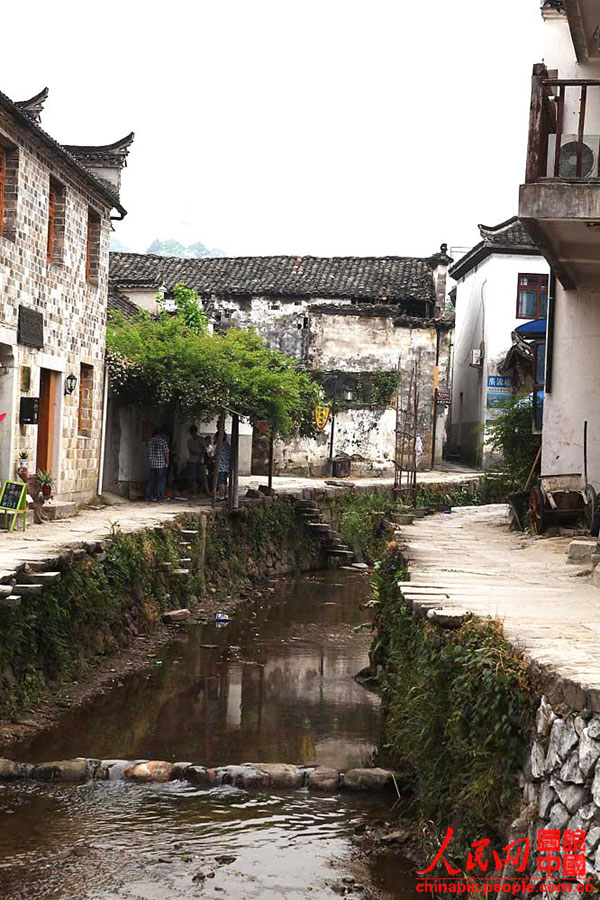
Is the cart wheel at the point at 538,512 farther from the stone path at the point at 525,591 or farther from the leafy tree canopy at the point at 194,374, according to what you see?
the leafy tree canopy at the point at 194,374

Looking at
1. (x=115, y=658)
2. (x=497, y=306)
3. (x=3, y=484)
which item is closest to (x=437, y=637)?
(x=115, y=658)

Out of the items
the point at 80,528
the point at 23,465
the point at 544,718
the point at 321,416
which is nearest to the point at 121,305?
the point at 321,416

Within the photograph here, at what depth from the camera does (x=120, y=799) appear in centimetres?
804

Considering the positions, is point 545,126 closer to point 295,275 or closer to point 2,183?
point 2,183

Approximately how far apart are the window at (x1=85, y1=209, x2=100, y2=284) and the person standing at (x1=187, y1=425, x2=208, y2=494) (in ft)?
15.5

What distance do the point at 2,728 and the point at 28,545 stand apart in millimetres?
3346

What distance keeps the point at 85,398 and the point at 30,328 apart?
3.36m

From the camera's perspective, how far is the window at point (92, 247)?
63.8ft

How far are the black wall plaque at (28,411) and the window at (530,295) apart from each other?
2258cm

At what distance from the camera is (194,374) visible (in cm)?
2092

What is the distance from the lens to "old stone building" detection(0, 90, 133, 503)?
15.6 m

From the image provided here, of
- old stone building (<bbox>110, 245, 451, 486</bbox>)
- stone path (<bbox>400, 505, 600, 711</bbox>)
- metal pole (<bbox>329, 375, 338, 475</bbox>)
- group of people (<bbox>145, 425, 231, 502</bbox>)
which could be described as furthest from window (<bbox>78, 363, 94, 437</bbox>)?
metal pole (<bbox>329, 375, 338, 475</bbox>)

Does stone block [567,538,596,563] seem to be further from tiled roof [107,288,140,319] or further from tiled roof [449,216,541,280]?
tiled roof [449,216,541,280]

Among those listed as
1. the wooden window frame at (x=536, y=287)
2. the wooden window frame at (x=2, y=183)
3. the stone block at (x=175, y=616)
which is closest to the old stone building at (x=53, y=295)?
the wooden window frame at (x=2, y=183)
